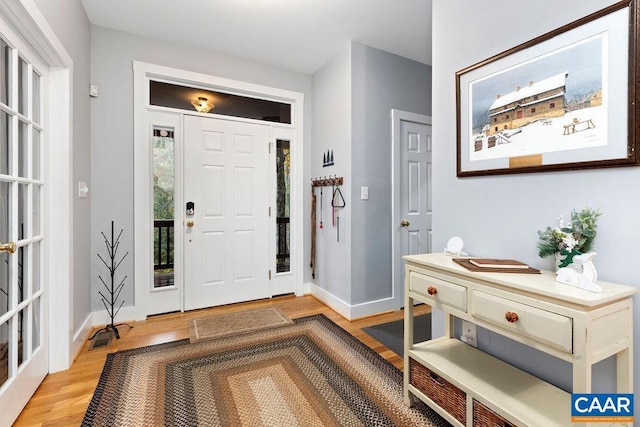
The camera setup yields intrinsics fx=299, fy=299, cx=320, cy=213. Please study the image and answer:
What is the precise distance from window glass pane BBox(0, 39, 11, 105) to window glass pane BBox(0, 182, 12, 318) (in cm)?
43

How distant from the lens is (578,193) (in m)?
1.25

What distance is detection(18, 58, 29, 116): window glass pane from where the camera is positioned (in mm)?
1609

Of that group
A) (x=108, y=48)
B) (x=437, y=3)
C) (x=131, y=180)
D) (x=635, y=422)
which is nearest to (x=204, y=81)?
(x=108, y=48)

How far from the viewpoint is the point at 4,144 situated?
4.84ft

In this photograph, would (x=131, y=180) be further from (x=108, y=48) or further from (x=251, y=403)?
(x=251, y=403)

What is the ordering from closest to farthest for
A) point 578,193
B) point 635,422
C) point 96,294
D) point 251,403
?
point 635,422 → point 578,193 → point 251,403 → point 96,294

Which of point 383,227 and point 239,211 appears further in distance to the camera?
point 239,211

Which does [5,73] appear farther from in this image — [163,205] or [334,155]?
[334,155]

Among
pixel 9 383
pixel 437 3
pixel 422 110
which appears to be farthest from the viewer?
pixel 422 110

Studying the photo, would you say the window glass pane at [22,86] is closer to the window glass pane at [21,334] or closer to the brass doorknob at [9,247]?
the brass doorknob at [9,247]

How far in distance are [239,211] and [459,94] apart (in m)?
2.40

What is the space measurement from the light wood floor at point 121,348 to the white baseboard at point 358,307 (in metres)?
0.05

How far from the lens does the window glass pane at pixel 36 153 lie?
180cm

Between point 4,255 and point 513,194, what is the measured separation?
2.54m
